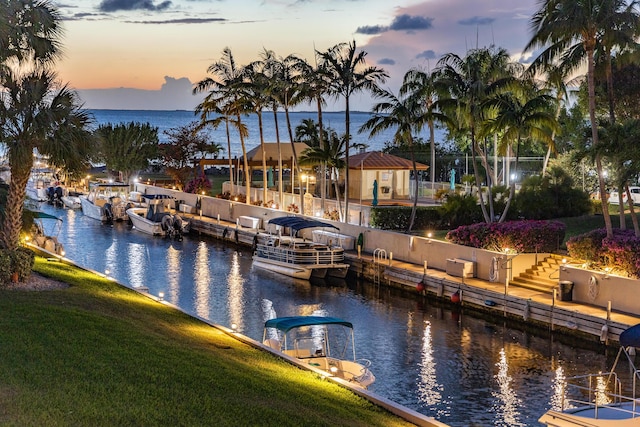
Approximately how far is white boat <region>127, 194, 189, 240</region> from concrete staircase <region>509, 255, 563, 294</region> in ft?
89.9

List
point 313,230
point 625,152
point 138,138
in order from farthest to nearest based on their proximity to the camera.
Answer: point 138,138 < point 313,230 < point 625,152

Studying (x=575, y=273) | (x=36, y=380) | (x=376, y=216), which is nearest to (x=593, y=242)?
(x=575, y=273)

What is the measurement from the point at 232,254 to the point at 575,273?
921 inches

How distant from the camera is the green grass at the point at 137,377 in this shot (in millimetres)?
12430

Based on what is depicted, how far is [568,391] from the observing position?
78.0 ft

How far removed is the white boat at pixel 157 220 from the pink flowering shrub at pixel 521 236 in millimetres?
25137

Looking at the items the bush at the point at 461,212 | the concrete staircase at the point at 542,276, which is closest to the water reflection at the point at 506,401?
the concrete staircase at the point at 542,276

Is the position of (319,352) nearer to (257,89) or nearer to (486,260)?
(486,260)

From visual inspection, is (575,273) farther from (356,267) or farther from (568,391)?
(356,267)

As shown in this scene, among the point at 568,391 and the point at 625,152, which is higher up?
the point at 625,152

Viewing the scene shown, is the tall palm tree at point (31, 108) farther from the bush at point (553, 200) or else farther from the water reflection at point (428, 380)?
the bush at point (553, 200)

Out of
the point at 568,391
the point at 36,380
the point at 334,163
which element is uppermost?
the point at 334,163

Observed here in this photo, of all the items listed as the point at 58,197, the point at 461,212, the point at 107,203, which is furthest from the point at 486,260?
the point at 58,197

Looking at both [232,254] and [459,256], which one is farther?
[232,254]
